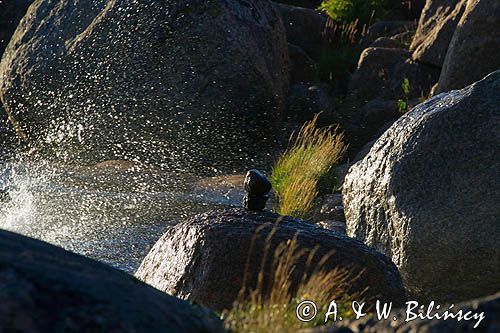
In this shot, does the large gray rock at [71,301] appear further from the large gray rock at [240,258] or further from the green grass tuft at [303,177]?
the green grass tuft at [303,177]

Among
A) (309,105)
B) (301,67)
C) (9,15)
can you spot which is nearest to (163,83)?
(309,105)

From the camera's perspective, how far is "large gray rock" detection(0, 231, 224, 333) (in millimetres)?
2812

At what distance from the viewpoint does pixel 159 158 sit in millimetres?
14281

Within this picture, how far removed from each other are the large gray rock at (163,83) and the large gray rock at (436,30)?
8.11 ft

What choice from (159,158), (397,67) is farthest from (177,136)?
(397,67)

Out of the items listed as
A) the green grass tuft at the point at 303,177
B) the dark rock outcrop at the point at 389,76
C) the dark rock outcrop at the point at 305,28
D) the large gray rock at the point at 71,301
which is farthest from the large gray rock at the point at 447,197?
the dark rock outcrop at the point at 305,28

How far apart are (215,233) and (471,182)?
233 centimetres

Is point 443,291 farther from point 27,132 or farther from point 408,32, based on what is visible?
point 408,32

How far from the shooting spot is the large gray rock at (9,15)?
19.8 m

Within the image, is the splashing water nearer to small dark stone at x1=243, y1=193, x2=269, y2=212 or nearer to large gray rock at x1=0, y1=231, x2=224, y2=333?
small dark stone at x1=243, y1=193, x2=269, y2=212

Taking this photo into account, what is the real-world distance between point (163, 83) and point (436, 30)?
447cm

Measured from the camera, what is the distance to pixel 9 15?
19906 millimetres

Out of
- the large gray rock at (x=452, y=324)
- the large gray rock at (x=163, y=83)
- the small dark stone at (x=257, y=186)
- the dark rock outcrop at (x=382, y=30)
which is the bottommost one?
the large gray rock at (x=452, y=324)

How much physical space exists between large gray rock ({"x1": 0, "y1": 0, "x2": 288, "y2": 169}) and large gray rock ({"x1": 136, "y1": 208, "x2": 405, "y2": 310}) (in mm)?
8100
